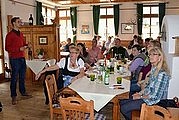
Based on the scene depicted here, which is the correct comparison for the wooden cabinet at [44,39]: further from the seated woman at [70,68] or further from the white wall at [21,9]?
the seated woman at [70,68]

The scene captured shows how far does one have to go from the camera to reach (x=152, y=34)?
11.7 m

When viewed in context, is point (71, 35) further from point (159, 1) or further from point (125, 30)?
point (159, 1)

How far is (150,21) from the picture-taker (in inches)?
456

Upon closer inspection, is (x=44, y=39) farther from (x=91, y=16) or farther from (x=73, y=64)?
(x=91, y=16)

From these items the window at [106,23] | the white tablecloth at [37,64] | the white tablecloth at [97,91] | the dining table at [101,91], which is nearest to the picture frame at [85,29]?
the window at [106,23]

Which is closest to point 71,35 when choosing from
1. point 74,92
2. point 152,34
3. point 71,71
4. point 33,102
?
point 152,34

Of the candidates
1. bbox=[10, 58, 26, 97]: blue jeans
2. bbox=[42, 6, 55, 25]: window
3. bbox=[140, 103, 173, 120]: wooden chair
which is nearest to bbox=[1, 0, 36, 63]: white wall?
bbox=[42, 6, 55, 25]: window

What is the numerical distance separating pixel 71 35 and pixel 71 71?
927 cm

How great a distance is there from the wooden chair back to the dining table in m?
0.52

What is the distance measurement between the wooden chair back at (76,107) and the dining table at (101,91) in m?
0.52

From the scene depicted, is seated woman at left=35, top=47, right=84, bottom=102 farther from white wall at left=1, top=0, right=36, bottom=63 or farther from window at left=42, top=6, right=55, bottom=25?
window at left=42, top=6, right=55, bottom=25

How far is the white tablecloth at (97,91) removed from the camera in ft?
8.28

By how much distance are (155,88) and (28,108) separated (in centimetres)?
269

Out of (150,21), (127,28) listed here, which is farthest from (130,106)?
(150,21)
